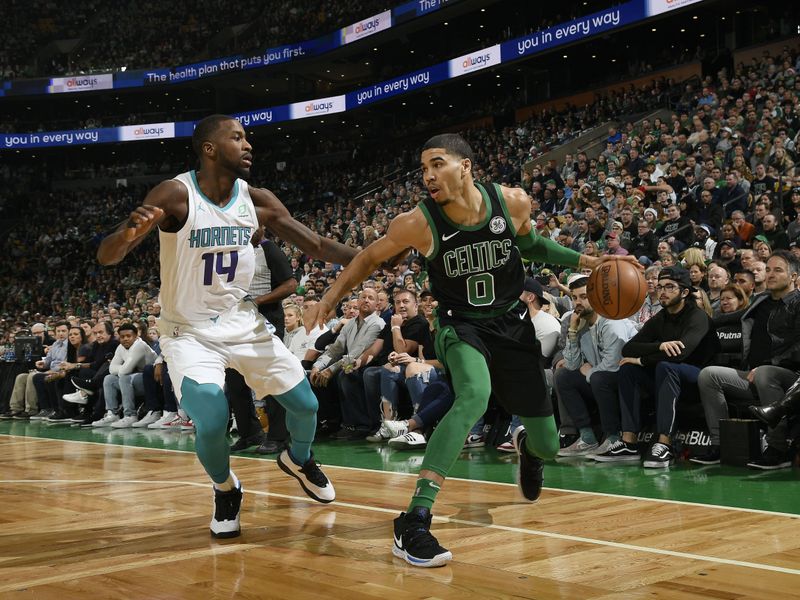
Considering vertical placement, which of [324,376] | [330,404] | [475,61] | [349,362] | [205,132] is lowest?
[330,404]

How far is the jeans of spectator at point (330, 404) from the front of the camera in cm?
947

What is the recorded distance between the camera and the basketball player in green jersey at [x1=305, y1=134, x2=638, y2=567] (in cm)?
399

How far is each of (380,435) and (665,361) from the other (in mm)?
3185

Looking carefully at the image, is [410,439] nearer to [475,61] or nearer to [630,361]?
[630,361]

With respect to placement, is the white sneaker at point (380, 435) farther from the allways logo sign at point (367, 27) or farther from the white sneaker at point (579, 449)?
the allways logo sign at point (367, 27)

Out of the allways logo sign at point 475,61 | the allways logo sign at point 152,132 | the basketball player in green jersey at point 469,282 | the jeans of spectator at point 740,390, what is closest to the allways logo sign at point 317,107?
the allways logo sign at point 475,61

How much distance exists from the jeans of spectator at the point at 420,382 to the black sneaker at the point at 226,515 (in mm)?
3969

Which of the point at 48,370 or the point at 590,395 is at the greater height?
the point at 48,370

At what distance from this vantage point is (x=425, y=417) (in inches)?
318

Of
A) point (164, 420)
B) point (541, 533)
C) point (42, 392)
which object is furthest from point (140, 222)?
point (42, 392)

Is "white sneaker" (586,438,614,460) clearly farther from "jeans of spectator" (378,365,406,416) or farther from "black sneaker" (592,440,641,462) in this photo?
"jeans of spectator" (378,365,406,416)

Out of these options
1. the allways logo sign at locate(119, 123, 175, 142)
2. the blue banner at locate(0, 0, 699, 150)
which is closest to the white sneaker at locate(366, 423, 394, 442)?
the blue banner at locate(0, 0, 699, 150)

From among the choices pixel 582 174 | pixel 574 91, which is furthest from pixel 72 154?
pixel 582 174

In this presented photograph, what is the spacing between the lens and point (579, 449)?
725 centimetres
